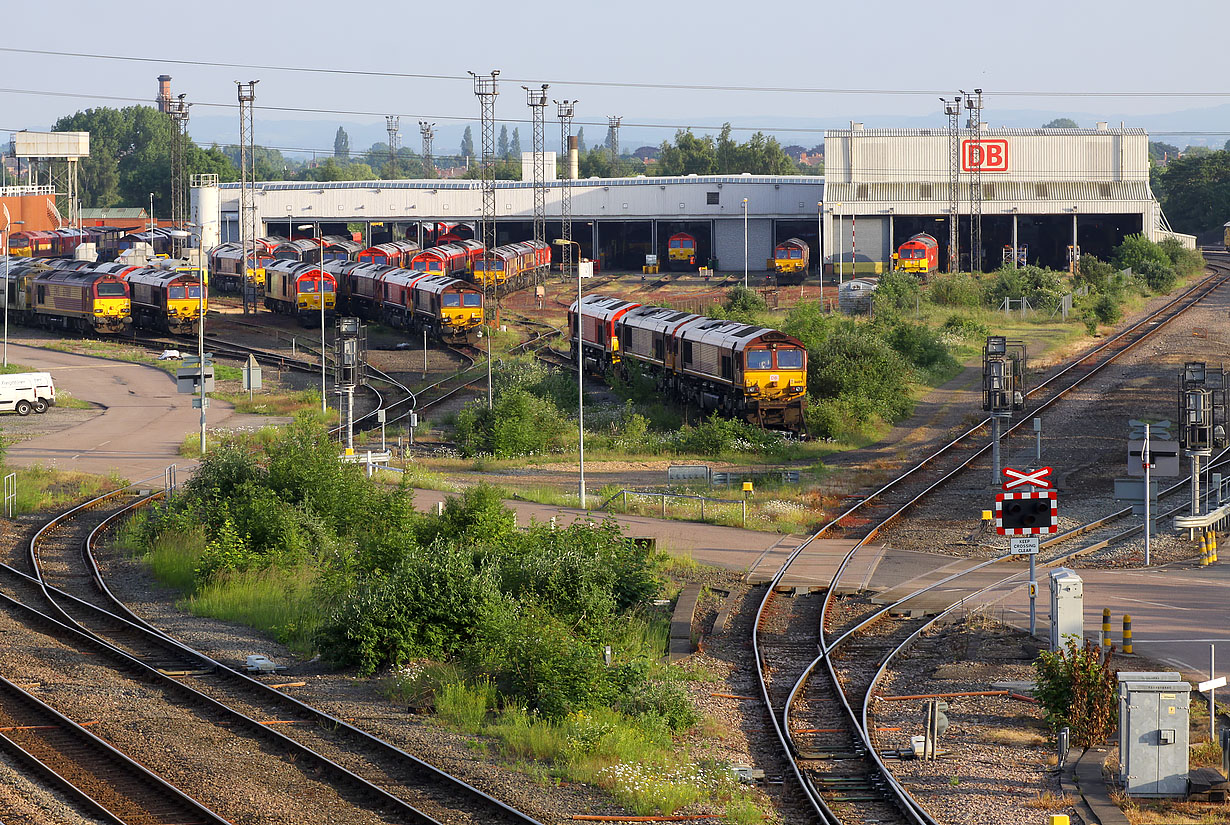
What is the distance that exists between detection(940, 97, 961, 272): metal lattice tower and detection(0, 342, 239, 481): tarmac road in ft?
148

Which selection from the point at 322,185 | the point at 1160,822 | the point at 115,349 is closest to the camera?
the point at 1160,822

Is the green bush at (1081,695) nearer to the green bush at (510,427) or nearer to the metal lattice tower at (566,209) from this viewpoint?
the green bush at (510,427)

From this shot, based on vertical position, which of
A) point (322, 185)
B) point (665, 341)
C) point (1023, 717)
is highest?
point (322, 185)

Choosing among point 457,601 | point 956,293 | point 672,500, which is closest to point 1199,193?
point 956,293

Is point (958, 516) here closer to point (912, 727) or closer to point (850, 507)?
point (850, 507)

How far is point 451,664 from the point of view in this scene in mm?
20375

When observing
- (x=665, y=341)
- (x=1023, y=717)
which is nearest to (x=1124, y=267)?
(x=665, y=341)

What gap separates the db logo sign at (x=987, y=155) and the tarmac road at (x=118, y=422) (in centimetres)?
5272

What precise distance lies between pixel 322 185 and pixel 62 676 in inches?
3733

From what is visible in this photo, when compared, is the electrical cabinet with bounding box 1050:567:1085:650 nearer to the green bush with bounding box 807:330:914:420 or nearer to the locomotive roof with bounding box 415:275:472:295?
the green bush with bounding box 807:330:914:420

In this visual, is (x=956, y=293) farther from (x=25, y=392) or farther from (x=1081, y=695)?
(x=1081, y=695)

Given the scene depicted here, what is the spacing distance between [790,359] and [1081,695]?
83.8ft

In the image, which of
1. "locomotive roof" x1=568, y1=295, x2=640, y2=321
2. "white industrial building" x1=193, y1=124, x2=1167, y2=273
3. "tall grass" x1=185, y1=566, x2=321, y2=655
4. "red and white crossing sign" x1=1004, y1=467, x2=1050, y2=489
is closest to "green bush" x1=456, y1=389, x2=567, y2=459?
"locomotive roof" x1=568, y1=295, x2=640, y2=321

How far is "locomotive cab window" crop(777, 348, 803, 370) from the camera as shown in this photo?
41.7m
